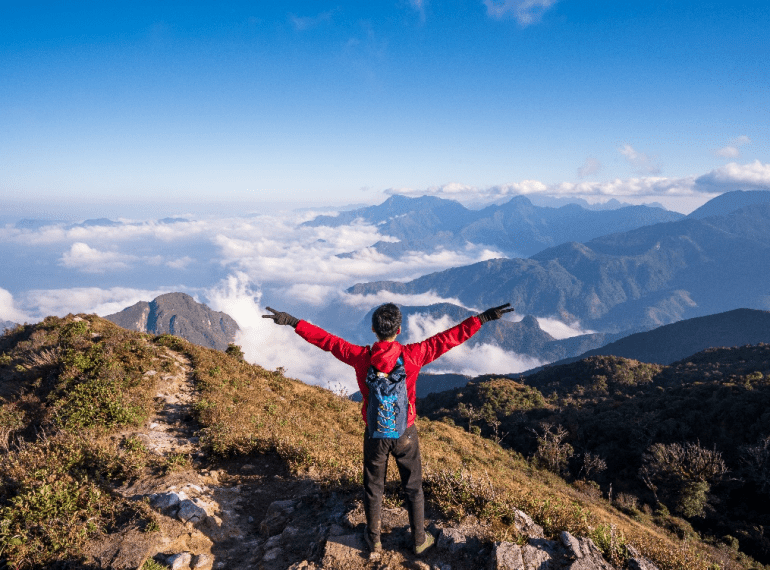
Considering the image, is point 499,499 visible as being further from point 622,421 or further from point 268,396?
point 622,421

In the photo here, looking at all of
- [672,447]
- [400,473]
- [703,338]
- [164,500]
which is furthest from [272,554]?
[703,338]

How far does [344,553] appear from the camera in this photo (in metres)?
4.90

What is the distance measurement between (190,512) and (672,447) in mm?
35778

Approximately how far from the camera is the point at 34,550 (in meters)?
4.91

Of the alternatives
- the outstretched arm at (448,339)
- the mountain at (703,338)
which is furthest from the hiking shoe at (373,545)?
the mountain at (703,338)

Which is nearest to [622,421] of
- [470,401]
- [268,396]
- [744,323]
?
[470,401]

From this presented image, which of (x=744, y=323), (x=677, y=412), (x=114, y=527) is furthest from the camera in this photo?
(x=744, y=323)

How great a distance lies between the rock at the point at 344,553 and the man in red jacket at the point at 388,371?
7.0 inches


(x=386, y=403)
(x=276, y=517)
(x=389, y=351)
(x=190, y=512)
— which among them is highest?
(x=389, y=351)

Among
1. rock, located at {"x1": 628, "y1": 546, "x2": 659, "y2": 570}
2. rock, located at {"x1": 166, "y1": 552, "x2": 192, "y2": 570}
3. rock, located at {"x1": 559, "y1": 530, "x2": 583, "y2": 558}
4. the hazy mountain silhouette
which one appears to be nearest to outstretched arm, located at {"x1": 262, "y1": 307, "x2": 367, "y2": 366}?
rock, located at {"x1": 166, "y1": 552, "x2": 192, "y2": 570}

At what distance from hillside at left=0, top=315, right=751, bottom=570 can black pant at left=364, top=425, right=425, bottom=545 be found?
0.48 m

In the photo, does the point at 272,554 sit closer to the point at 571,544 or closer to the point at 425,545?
the point at 425,545

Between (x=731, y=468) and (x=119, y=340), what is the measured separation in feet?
133

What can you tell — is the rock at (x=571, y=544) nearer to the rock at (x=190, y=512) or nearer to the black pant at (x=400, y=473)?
the black pant at (x=400, y=473)
